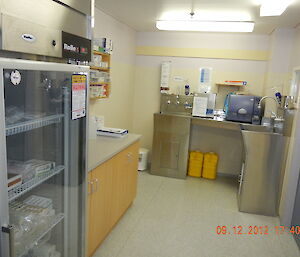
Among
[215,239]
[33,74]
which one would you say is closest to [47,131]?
[33,74]

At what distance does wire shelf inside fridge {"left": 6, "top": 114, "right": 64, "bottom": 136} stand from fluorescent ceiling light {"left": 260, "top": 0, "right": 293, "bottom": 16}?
7.13 feet

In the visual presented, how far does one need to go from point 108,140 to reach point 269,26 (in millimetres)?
2620

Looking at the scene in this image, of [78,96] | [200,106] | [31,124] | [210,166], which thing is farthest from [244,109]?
[31,124]

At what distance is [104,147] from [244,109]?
7.28 ft

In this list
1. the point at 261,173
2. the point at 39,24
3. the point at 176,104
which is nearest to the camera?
the point at 39,24

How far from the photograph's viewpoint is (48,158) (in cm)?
163

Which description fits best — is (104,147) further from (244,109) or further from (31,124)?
(244,109)

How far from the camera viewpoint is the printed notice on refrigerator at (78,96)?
1.50 meters

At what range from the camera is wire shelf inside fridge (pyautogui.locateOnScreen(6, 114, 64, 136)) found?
4.04 ft

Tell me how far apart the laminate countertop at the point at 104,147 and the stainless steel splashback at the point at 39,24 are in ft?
3.28

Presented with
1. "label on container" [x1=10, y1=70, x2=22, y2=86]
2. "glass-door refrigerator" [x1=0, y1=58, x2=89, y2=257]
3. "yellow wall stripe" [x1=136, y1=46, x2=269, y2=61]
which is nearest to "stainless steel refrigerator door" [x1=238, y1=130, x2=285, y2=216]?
"yellow wall stripe" [x1=136, y1=46, x2=269, y2=61]

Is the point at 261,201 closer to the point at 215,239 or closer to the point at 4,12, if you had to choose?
the point at 215,239

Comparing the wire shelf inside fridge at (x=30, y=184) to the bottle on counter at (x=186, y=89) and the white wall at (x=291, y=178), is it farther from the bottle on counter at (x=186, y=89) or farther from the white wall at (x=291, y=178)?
the bottle on counter at (x=186, y=89)

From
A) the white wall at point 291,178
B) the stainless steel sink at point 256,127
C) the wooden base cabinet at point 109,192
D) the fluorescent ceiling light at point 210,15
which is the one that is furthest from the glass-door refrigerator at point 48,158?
the stainless steel sink at point 256,127
